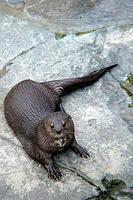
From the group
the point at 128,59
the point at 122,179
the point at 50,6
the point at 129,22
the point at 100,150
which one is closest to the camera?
the point at 122,179

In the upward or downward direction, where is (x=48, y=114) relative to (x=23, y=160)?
upward

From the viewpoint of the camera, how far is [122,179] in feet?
13.7

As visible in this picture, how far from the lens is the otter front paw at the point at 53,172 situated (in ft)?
13.8

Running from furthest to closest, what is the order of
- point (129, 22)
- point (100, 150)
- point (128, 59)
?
point (129, 22), point (128, 59), point (100, 150)

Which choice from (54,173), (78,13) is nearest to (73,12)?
(78,13)

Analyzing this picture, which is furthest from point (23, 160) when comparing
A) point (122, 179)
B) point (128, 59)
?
point (128, 59)

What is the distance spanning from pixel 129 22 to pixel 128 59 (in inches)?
24.7

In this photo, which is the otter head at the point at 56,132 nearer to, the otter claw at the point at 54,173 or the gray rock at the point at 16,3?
the otter claw at the point at 54,173

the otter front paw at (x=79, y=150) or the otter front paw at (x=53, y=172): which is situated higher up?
the otter front paw at (x=79, y=150)

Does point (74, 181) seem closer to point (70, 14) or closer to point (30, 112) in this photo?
point (30, 112)

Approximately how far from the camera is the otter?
13.7ft

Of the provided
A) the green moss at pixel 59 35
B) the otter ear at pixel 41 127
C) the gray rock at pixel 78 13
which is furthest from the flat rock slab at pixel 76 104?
the otter ear at pixel 41 127

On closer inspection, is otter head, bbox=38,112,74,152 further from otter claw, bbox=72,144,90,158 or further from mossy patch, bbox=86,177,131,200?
mossy patch, bbox=86,177,131,200

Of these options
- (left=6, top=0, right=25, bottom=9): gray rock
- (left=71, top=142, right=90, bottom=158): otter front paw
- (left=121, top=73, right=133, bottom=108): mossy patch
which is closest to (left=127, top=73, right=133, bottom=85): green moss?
(left=121, top=73, right=133, bottom=108): mossy patch
